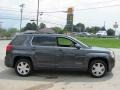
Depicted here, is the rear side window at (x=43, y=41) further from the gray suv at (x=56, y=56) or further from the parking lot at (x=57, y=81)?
the parking lot at (x=57, y=81)

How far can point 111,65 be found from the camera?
1276cm

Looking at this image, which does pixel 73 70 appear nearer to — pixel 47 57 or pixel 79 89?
pixel 47 57

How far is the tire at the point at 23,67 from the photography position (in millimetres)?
12781

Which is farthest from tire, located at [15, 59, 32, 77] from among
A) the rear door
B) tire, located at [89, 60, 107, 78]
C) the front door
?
tire, located at [89, 60, 107, 78]

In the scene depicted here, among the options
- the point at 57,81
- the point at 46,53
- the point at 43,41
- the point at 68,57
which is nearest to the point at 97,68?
the point at 68,57

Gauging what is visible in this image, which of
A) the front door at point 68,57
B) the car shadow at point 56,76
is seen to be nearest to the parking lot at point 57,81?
the car shadow at point 56,76

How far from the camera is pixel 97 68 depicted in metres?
12.7

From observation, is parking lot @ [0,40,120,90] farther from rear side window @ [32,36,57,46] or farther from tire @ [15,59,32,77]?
rear side window @ [32,36,57,46]

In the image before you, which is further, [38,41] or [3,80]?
[38,41]

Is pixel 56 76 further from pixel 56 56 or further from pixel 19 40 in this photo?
pixel 19 40

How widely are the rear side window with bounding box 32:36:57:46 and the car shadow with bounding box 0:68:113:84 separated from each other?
122cm

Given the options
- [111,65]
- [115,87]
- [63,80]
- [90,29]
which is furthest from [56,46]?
[90,29]

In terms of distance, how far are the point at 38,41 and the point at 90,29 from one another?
124317 mm

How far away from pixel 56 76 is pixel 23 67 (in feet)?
4.27
